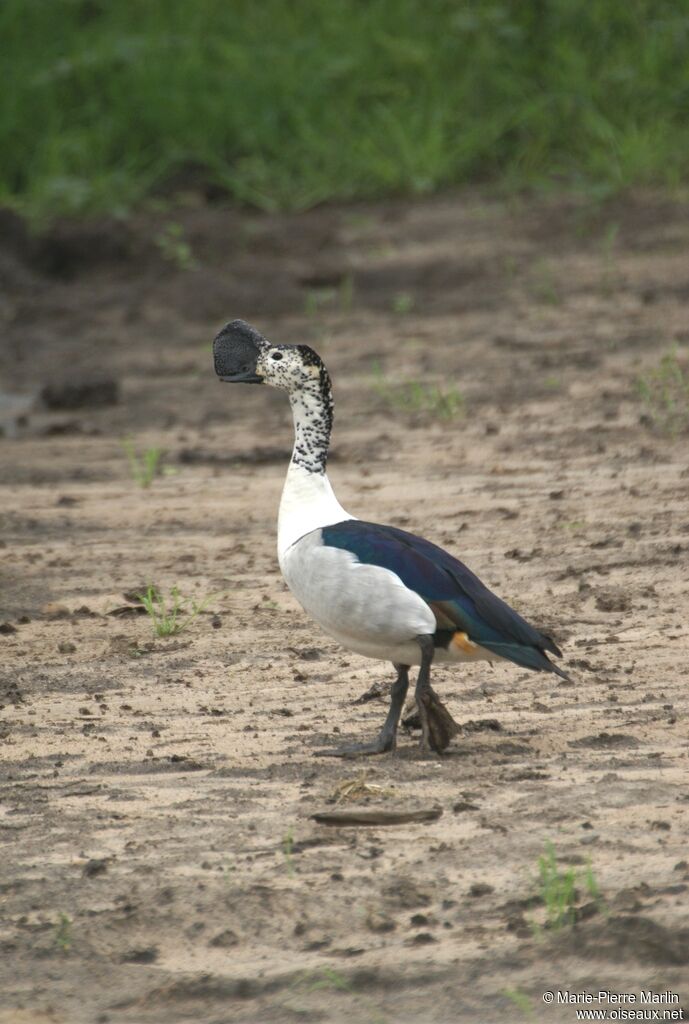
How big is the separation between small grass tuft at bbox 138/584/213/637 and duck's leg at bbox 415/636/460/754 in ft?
4.89

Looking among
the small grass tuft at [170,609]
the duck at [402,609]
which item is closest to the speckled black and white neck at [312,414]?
the duck at [402,609]

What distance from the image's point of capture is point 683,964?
3674 millimetres

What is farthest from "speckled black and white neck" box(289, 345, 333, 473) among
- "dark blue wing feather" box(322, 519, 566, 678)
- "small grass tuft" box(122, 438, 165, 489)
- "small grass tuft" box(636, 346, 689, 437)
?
"small grass tuft" box(636, 346, 689, 437)

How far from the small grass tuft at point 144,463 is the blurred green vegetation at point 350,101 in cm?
486

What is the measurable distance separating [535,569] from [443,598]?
1833 mm

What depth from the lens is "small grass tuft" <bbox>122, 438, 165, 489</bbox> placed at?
8117 millimetres

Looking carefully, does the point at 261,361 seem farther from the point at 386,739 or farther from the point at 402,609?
the point at 386,739

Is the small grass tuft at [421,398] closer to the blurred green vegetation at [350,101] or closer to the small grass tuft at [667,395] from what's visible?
the small grass tuft at [667,395]

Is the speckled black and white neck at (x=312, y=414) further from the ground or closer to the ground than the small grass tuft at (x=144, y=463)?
further from the ground

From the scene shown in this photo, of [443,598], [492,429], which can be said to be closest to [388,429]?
[492,429]

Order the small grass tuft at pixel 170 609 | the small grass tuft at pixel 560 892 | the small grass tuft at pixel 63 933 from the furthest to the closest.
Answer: the small grass tuft at pixel 170 609, the small grass tuft at pixel 63 933, the small grass tuft at pixel 560 892

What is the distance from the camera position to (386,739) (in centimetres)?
480

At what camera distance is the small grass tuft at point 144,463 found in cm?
812

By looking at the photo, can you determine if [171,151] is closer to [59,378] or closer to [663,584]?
[59,378]
